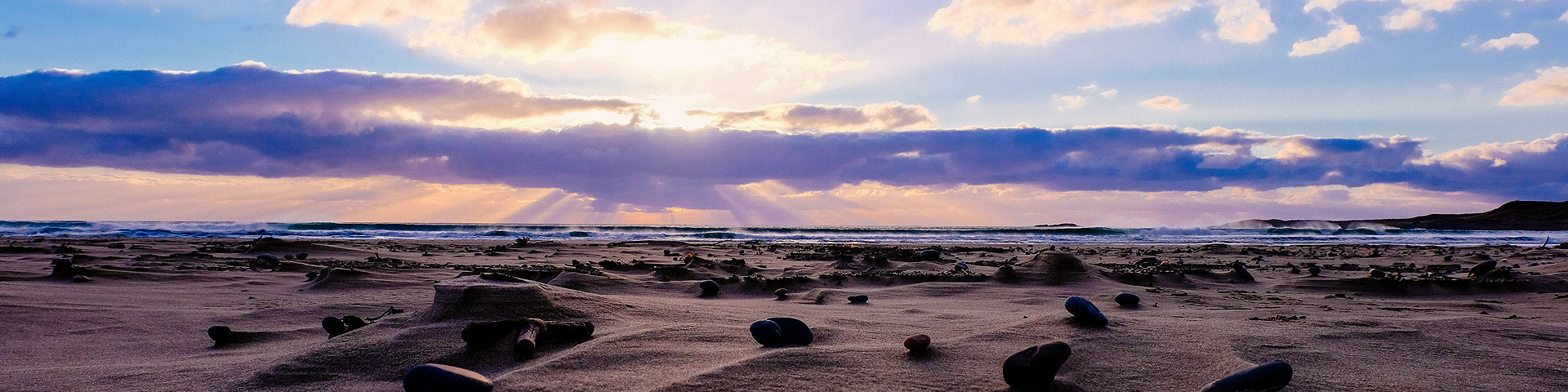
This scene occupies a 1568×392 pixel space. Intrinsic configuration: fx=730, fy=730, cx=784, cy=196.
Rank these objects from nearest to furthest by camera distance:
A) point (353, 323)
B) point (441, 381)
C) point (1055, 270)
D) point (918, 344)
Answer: point (441, 381) → point (918, 344) → point (353, 323) → point (1055, 270)

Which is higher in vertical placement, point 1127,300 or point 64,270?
point 64,270

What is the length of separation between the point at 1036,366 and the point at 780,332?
0.94 m

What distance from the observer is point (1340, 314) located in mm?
3934

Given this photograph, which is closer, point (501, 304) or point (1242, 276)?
point (501, 304)

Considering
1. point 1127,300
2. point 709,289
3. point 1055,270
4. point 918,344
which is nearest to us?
point 918,344

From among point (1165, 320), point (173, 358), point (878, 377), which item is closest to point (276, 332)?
point (173, 358)

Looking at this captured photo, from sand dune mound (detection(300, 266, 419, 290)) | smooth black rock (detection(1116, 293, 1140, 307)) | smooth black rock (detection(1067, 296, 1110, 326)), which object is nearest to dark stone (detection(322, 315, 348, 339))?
sand dune mound (detection(300, 266, 419, 290))

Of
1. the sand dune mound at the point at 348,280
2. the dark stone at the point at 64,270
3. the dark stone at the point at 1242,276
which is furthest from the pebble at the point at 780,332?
the dark stone at the point at 64,270

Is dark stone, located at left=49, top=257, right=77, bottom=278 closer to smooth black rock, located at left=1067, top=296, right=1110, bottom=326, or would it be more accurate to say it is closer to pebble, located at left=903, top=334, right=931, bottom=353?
pebble, located at left=903, top=334, right=931, bottom=353

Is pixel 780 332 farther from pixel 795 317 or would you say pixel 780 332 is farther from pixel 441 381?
pixel 441 381

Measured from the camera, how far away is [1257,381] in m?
2.01

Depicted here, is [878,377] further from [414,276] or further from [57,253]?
[57,253]

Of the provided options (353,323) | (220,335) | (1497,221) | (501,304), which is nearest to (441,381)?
(501,304)

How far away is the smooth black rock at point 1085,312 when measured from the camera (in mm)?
2893
